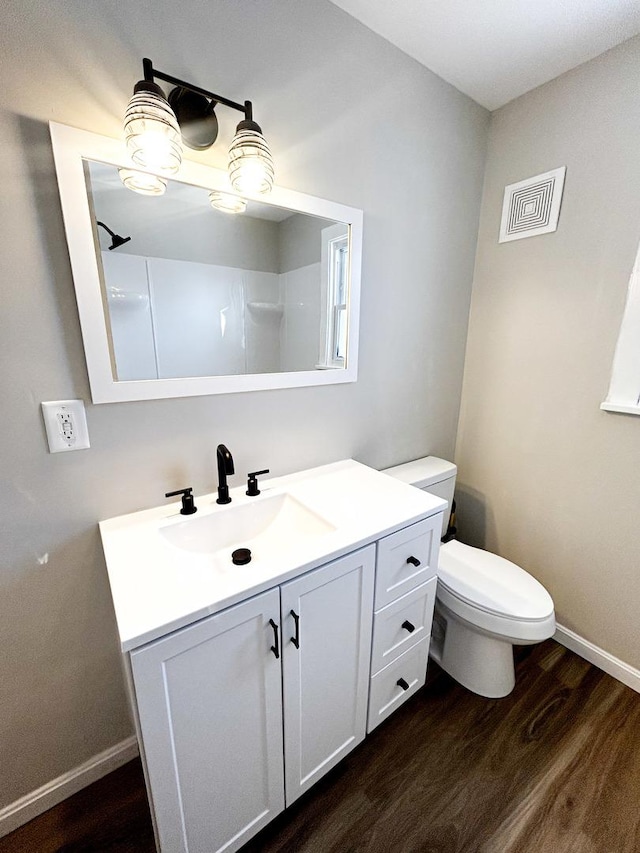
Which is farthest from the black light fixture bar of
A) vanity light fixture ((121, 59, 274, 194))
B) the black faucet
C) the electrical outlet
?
the black faucet

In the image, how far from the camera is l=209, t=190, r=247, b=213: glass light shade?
102 centimetres

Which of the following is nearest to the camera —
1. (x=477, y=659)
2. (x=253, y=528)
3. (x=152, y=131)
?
(x=152, y=131)

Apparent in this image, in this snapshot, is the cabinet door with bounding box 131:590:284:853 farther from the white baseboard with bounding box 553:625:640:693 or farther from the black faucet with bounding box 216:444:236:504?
the white baseboard with bounding box 553:625:640:693

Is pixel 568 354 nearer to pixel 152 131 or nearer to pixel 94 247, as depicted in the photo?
pixel 152 131

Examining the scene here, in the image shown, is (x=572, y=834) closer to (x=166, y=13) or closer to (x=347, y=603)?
(x=347, y=603)

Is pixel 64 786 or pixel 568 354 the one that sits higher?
pixel 568 354

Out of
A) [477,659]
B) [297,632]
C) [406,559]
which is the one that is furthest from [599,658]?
[297,632]

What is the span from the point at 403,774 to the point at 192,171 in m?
1.96

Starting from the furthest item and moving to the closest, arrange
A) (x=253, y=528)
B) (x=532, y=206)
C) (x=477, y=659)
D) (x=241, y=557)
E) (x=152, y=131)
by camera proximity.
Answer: (x=532, y=206) < (x=477, y=659) < (x=253, y=528) < (x=241, y=557) < (x=152, y=131)

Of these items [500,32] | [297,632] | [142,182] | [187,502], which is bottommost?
[297,632]

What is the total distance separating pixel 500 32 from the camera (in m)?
1.18

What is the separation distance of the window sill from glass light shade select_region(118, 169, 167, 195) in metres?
1.72

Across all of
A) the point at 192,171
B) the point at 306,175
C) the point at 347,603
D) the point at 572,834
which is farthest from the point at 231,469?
the point at 572,834

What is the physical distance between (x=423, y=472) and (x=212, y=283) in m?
1.17
